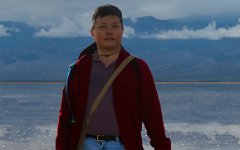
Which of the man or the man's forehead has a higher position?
the man's forehead

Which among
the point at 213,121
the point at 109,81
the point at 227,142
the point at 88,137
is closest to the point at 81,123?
the point at 88,137

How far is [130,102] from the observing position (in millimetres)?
2830

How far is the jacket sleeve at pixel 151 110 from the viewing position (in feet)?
9.20

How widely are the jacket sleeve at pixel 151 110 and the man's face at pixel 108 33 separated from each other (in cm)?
19

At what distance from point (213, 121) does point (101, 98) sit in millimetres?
21614

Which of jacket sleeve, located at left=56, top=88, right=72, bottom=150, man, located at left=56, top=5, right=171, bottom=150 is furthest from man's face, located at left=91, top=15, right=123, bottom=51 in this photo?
jacket sleeve, located at left=56, top=88, right=72, bottom=150

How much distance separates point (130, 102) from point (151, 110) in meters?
0.11

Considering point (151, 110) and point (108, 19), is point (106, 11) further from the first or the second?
point (151, 110)

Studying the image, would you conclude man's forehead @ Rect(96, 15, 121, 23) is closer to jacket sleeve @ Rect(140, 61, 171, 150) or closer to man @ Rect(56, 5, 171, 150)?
man @ Rect(56, 5, 171, 150)

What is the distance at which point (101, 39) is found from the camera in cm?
290

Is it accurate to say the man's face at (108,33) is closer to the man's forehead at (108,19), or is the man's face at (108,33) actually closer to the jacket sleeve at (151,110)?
the man's forehead at (108,19)

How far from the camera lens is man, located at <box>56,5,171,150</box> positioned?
282cm

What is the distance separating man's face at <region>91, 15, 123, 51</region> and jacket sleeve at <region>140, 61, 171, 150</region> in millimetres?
187

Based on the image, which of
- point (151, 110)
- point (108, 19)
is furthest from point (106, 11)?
point (151, 110)
